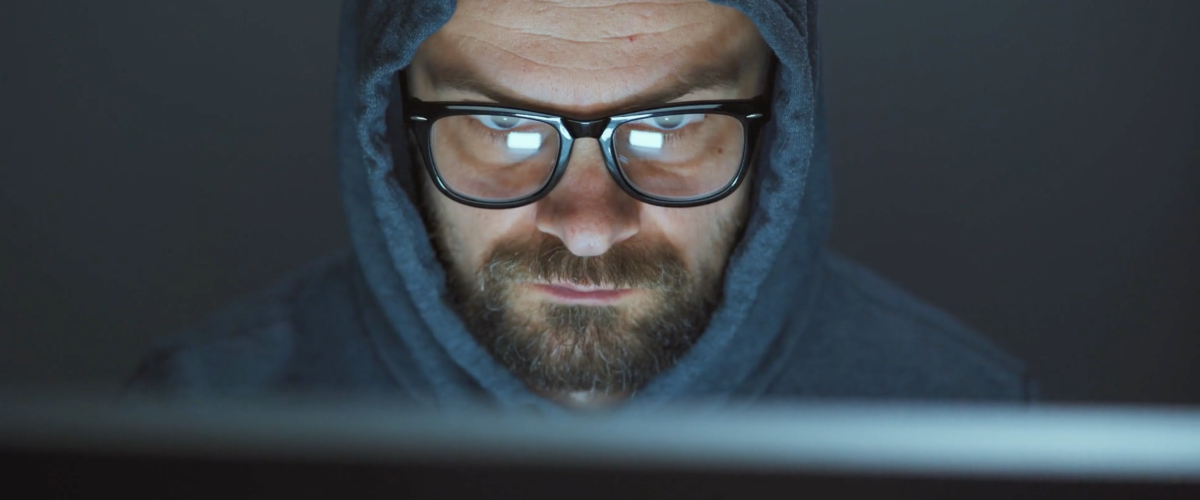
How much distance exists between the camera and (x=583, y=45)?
0.85 m

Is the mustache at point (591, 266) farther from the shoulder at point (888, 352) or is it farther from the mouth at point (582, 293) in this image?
the shoulder at point (888, 352)

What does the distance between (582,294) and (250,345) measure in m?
0.45

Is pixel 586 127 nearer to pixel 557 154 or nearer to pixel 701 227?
pixel 557 154

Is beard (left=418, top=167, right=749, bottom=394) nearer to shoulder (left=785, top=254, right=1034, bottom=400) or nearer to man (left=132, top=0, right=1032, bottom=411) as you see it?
man (left=132, top=0, right=1032, bottom=411)

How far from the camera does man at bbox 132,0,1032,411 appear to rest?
2.80ft

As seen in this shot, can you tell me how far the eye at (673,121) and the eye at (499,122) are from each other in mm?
125

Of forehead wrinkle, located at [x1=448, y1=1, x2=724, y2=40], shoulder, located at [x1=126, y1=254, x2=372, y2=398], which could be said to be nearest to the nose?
forehead wrinkle, located at [x1=448, y1=1, x2=724, y2=40]

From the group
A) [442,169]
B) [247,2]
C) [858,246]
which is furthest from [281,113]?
[858,246]

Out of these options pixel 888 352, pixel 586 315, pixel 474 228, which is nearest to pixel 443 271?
pixel 474 228

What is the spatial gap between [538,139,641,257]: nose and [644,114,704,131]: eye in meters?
0.06

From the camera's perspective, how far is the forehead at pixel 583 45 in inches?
33.4

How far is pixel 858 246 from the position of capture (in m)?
1.26

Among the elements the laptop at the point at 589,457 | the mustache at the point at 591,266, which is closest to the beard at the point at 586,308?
the mustache at the point at 591,266

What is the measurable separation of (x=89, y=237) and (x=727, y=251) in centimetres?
82
